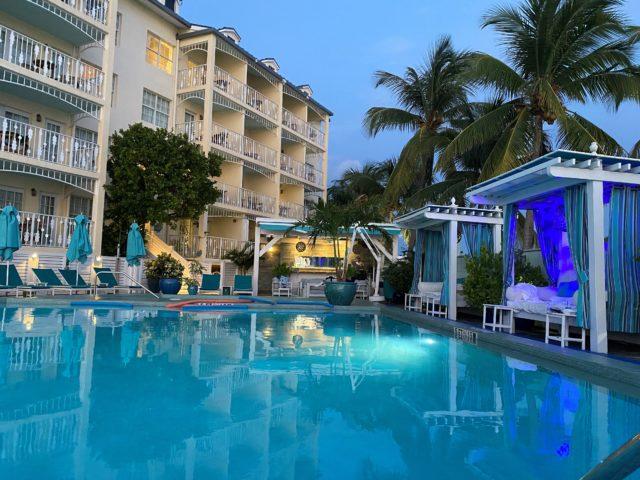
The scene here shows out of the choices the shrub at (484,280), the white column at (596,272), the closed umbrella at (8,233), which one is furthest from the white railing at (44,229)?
the white column at (596,272)

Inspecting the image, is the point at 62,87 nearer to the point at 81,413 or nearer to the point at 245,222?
the point at 245,222

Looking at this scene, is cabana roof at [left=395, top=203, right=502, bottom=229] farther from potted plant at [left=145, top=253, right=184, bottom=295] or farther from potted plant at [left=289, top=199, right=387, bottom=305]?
potted plant at [left=145, top=253, right=184, bottom=295]

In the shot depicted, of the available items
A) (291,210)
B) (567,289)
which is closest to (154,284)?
(291,210)

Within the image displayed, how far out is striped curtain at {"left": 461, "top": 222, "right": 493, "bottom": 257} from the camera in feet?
42.5

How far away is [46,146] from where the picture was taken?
15.9m

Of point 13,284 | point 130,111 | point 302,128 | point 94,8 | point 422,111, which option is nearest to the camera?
point 13,284

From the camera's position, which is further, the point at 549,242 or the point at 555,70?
the point at 555,70

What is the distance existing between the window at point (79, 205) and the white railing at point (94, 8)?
6018 millimetres

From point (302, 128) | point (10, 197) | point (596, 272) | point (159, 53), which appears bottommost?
point (596, 272)

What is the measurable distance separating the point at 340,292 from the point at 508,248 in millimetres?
5890

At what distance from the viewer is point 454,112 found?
19.1 m

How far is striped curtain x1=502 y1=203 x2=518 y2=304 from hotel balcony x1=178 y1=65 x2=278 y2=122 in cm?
1529

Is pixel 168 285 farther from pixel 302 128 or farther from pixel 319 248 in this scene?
pixel 302 128

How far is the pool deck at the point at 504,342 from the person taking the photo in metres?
6.19
